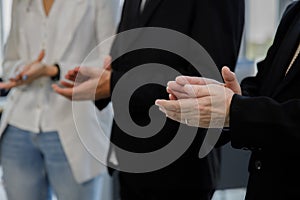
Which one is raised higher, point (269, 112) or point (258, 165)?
point (269, 112)

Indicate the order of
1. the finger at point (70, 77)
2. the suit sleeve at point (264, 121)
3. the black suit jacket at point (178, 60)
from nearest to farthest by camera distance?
the suit sleeve at point (264, 121) < the black suit jacket at point (178, 60) < the finger at point (70, 77)

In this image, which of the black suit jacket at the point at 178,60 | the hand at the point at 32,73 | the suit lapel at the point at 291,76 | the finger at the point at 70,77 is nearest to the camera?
the suit lapel at the point at 291,76

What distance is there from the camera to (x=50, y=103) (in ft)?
5.69

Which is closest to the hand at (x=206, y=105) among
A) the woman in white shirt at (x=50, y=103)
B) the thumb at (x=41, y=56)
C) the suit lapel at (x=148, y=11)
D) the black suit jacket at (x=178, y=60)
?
the black suit jacket at (x=178, y=60)

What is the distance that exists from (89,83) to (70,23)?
1.04 feet

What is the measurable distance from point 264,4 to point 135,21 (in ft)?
8.15

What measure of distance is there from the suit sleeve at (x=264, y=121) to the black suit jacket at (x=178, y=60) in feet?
1.15

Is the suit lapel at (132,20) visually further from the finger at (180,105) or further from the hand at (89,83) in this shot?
the finger at (180,105)

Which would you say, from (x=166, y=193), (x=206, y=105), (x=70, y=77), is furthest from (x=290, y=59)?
(x=70, y=77)

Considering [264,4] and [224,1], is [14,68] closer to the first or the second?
[224,1]

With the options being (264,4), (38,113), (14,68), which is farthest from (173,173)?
(264,4)

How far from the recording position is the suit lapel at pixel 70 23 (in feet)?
5.46

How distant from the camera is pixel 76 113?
5.57 ft

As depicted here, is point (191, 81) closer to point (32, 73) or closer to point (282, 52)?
point (282, 52)
